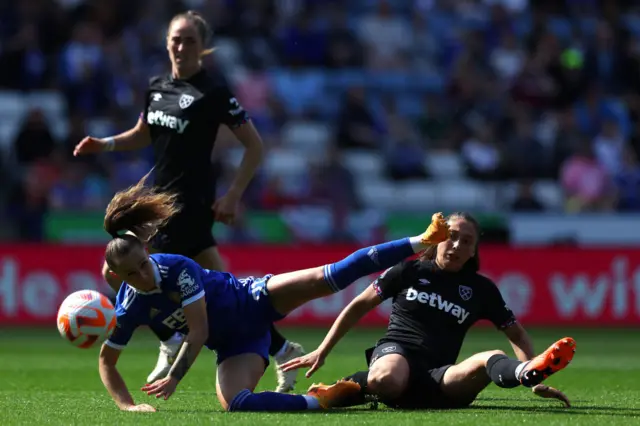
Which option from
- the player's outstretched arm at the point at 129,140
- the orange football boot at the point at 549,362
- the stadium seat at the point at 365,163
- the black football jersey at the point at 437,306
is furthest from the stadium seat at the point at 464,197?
the orange football boot at the point at 549,362

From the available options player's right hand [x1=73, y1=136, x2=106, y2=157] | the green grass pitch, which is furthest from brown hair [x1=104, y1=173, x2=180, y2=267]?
player's right hand [x1=73, y1=136, x2=106, y2=157]

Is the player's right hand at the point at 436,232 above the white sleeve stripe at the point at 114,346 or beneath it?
above

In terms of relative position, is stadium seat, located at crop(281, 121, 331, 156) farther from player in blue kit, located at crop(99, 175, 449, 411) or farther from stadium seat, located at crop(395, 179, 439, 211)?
player in blue kit, located at crop(99, 175, 449, 411)

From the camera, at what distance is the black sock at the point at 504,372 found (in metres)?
6.42

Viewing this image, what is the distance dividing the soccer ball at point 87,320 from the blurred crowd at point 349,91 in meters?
8.36

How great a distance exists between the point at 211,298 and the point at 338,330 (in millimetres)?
754

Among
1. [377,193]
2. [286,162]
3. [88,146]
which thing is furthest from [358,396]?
[286,162]

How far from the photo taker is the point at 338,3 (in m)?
19.6

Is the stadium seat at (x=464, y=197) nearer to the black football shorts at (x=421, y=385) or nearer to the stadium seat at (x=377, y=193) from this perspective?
the stadium seat at (x=377, y=193)

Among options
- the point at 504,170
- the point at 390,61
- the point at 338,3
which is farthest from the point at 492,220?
the point at 338,3

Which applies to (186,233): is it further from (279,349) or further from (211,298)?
(211,298)

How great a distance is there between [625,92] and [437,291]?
1342cm

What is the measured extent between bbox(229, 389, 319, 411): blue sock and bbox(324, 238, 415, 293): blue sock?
0.66 m

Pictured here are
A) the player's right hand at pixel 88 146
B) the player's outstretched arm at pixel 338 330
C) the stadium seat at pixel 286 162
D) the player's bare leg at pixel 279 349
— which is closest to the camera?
the player's outstretched arm at pixel 338 330
